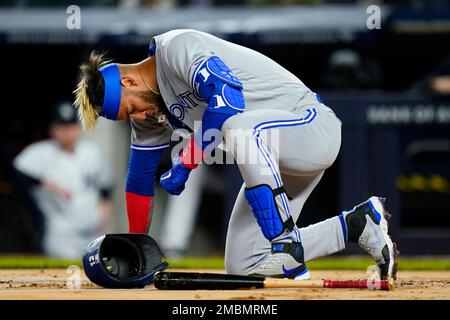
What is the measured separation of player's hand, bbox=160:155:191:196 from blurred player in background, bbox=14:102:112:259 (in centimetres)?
504

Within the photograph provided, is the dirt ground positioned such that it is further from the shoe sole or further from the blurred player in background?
the blurred player in background

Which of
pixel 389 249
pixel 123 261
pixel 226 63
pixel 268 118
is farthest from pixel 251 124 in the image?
pixel 123 261

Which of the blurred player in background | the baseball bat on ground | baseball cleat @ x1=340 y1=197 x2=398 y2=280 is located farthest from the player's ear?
the blurred player in background

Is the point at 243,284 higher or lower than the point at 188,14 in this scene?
lower

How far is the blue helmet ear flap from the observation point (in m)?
5.06

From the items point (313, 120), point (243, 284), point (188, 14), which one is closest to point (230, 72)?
point (313, 120)

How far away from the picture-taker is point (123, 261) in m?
5.43

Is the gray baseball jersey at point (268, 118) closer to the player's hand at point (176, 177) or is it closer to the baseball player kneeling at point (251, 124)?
the baseball player kneeling at point (251, 124)

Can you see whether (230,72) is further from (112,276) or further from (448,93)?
(448,93)

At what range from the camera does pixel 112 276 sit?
5055 mm
